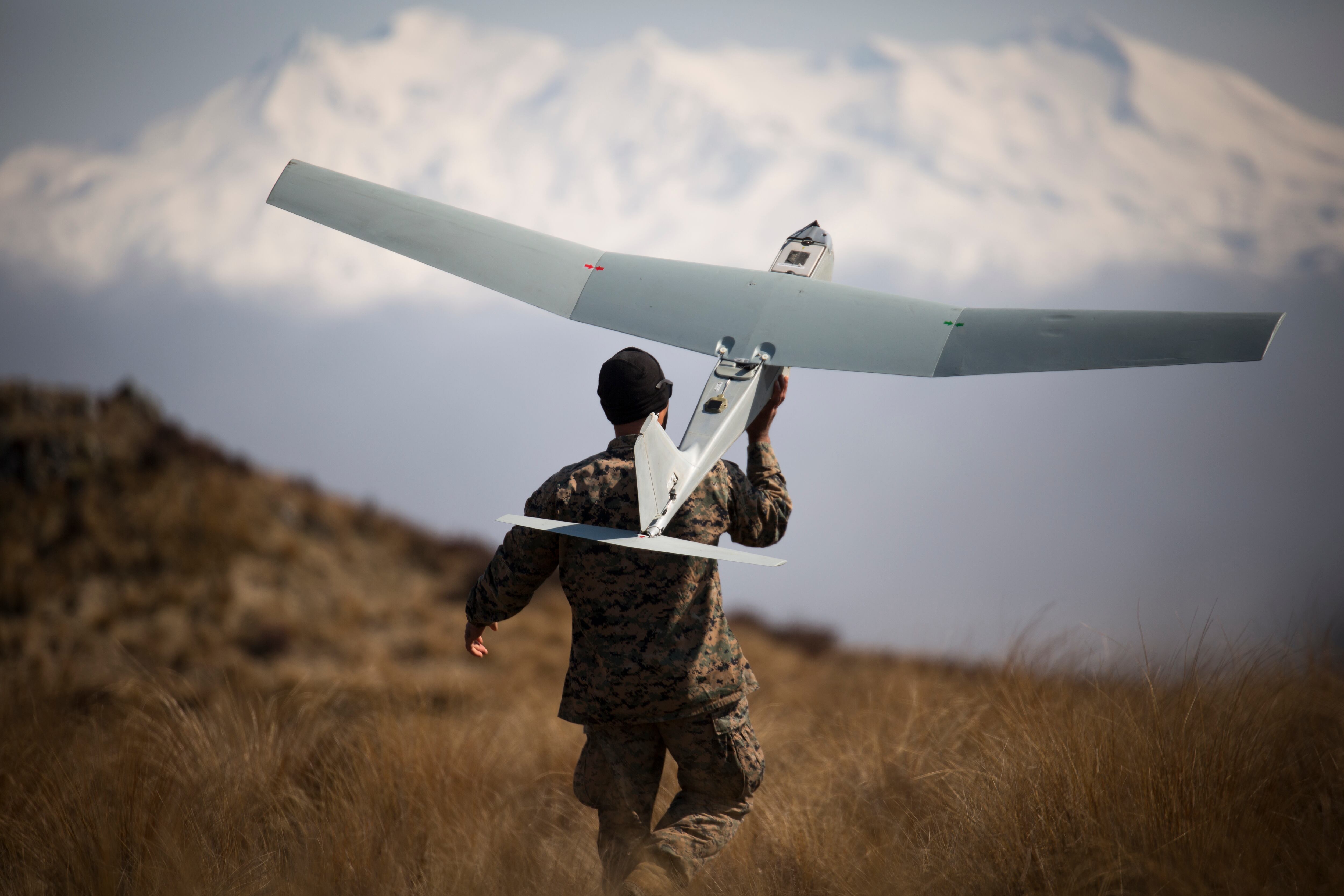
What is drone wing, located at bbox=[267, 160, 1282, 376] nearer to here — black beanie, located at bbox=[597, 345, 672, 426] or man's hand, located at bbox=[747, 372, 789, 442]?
man's hand, located at bbox=[747, 372, 789, 442]

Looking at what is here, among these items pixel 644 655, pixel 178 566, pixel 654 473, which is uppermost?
pixel 654 473

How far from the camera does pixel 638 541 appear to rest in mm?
2906

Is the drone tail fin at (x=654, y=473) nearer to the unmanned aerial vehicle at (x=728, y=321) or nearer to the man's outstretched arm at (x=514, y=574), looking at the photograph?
the unmanned aerial vehicle at (x=728, y=321)

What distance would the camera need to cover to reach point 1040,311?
145 inches

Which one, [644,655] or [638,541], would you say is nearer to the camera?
[638,541]

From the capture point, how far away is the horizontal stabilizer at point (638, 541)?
9.39 feet

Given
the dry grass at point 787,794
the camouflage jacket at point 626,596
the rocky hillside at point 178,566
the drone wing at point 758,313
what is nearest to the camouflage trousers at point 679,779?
the camouflage jacket at point 626,596

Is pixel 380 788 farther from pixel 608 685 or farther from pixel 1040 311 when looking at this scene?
pixel 1040 311

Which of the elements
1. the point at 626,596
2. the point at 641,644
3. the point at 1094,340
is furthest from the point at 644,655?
the point at 1094,340

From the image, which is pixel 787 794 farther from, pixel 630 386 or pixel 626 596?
pixel 630 386

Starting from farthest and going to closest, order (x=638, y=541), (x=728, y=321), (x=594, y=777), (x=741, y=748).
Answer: (x=728, y=321)
(x=594, y=777)
(x=741, y=748)
(x=638, y=541)

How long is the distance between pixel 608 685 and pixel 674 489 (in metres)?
0.89

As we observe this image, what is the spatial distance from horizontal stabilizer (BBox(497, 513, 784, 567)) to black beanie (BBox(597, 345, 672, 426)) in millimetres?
561

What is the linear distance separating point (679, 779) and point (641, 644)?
2.49 ft
